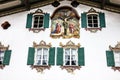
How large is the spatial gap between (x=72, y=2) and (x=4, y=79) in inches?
280

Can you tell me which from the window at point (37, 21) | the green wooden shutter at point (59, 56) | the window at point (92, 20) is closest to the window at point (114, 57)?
the window at point (92, 20)

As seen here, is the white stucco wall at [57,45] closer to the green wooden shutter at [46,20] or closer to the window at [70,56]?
the window at [70,56]

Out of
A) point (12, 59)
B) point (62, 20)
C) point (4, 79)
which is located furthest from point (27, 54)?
point (62, 20)

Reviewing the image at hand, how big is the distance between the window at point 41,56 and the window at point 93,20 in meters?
2.85

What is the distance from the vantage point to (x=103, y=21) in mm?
16406

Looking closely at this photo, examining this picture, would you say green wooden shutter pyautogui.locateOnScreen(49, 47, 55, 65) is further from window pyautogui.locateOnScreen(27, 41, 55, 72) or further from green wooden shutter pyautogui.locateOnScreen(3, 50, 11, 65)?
green wooden shutter pyautogui.locateOnScreen(3, 50, 11, 65)

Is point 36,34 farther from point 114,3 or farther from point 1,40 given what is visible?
point 114,3

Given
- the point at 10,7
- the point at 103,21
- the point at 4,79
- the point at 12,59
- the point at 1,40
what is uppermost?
the point at 10,7

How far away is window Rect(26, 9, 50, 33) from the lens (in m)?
16.6

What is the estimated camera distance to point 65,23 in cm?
1661

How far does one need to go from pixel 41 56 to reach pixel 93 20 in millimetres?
4410

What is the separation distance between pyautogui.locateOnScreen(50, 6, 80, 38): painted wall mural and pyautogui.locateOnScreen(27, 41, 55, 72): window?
3.24 feet

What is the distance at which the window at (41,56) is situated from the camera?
1523 centimetres

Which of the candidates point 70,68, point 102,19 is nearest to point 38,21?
point 70,68
